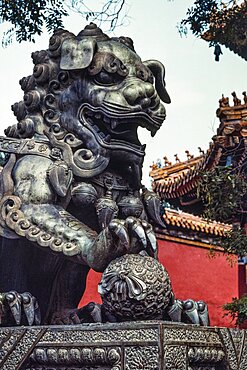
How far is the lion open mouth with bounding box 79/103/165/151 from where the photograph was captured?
2.38 metres

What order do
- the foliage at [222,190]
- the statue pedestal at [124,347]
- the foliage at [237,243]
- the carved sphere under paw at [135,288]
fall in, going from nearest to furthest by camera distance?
the statue pedestal at [124,347] → the carved sphere under paw at [135,288] → the foliage at [222,190] → the foliage at [237,243]

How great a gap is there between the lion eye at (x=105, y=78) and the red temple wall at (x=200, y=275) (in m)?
7.89

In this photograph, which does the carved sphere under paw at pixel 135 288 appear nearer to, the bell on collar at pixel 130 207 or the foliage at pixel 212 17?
the bell on collar at pixel 130 207

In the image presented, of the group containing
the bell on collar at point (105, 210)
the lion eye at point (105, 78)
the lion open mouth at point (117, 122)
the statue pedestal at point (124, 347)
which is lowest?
the statue pedestal at point (124, 347)

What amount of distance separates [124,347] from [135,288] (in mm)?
191

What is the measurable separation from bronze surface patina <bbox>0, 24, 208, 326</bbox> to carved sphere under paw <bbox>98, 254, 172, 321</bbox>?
3.6 inches

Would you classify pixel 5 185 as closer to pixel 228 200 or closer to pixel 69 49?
pixel 69 49

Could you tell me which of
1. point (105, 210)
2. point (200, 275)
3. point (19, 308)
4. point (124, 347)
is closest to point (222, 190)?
point (200, 275)

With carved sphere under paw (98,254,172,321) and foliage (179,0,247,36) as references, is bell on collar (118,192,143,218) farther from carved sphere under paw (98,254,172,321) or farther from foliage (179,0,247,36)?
foliage (179,0,247,36)

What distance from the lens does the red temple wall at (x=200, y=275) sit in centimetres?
1044

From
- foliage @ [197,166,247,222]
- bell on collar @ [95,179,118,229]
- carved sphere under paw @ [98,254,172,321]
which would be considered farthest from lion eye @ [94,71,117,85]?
foliage @ [197,166,247,222]

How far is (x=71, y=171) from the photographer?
2.37 metres

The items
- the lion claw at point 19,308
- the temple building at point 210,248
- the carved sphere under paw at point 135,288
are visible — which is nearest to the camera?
the carved sphere under paw at point 135,288

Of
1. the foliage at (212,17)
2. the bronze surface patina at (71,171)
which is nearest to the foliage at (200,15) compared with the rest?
the foliage at (212,17)
